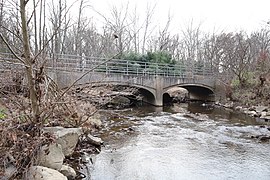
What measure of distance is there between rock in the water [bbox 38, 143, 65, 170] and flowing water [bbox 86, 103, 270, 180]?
80 cm

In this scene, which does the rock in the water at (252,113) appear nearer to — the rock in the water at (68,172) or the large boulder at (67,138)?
the large boulder at (67,138)

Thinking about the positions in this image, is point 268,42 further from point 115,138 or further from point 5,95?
point 5,95

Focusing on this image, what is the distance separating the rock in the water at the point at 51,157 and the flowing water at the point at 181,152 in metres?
0.80

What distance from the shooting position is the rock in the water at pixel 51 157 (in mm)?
5238

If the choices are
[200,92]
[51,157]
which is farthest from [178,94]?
[51,157]

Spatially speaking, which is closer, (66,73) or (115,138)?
(115,138)

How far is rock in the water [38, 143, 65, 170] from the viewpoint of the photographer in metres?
Answer: 5.24

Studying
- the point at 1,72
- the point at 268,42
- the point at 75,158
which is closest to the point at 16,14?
the point at 1,72

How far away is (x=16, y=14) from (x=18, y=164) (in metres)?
2.57

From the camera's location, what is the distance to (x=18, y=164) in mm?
4688

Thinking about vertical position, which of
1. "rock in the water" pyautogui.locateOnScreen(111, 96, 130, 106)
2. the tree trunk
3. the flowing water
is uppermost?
the tree trunk

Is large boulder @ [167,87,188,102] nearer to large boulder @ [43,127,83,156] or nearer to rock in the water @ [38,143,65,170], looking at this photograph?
large boulder @ [43,127,83,156]

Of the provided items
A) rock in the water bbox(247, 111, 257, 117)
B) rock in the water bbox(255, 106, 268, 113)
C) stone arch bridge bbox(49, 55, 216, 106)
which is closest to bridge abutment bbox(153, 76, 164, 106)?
stone arch bridge bbox(49, 55, 216, 106)

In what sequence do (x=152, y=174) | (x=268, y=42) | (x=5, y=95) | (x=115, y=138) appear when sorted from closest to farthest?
(x=5, y=95)
(x=152, y=174)
(x=115, y=138)
(x=268, y=42)
